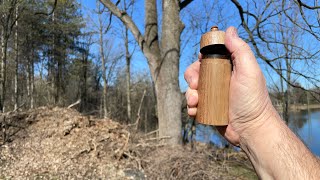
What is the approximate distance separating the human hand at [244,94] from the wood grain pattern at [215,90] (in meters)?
0.11

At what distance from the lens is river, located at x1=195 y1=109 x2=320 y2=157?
1329 centimetres

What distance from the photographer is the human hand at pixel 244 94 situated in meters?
1.54

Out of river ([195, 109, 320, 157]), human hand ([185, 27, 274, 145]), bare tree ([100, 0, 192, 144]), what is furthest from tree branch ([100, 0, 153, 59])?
river ([195, 109, 320, 157])

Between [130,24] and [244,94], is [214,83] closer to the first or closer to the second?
[244,94]

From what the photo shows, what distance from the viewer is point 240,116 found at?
5.31 feet

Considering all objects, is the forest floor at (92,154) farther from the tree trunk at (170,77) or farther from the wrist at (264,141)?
the wrist at (264,141)

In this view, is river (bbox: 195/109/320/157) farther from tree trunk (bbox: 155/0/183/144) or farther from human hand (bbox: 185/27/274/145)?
human hand (bbox: 185/27/274/145)

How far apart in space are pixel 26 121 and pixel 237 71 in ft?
25.1

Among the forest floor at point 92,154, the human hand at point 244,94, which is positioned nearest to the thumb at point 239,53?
the human hand at point 244,94

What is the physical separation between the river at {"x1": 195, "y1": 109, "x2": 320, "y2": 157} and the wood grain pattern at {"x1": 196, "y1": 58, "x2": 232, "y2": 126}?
36.5 ft

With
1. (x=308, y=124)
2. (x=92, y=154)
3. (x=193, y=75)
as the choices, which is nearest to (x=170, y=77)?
(x=92, y=154)

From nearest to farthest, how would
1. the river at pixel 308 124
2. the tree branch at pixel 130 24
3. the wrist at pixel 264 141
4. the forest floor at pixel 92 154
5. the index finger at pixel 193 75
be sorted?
the wrist at pixel 264 141 < the index finger at pixel 193 75 < the forest floor at pixel 92 154 < the tree branch at pixel 130 24 < the river at pixel 308 124

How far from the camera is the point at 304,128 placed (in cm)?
1692

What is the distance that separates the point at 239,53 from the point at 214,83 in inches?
9.0
